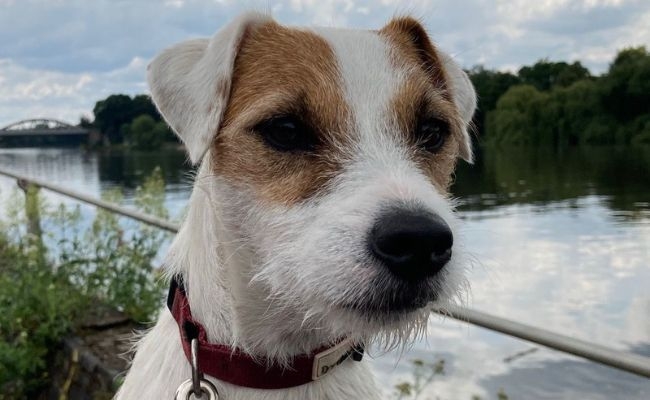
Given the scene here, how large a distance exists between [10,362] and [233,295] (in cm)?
242

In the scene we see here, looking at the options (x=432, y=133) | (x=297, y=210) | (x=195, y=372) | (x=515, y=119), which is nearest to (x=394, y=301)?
(x=297, y=210)

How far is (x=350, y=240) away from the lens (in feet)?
5.86

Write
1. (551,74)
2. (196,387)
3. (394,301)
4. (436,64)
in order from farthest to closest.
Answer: (551,74) → (436,64) → (196,387) → (394,301)

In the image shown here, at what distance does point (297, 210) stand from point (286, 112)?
32cm

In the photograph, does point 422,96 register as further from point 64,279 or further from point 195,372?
point 64,279

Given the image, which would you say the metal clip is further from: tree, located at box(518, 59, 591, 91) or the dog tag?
tree, located at box(518, 59, 591, 91)

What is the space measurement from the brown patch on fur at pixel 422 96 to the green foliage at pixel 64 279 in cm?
262

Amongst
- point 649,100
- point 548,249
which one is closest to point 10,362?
point 548,249

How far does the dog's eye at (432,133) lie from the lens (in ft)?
7.64

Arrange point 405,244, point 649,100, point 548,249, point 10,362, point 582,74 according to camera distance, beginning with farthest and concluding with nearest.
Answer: point 582,74
point 649,100
point 548,249
point 10,362
point 405,244

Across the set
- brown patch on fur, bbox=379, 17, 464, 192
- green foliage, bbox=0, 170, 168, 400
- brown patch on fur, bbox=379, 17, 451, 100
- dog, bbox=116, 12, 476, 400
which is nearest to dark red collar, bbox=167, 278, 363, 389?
dog, bbox=116, 12, 476, 400

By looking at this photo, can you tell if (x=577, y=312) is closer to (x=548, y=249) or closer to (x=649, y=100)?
(x=548, y=249)

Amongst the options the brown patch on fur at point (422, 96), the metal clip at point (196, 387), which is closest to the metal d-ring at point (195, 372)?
the metal clip at point (196, 387)

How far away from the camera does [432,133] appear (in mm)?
→ 2383
